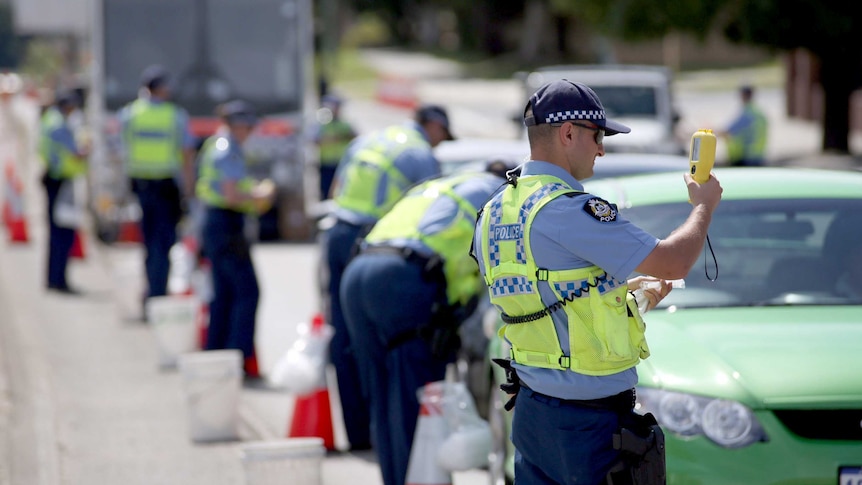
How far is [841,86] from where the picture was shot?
29422mm

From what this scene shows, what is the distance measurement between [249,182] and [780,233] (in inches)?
181

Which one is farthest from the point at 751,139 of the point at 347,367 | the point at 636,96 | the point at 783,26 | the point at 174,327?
the point at 347,367

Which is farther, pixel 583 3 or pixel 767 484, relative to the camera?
pixel 583 3

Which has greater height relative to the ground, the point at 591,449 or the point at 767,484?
the point at 591,449

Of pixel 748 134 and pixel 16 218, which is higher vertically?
pixel 748 134

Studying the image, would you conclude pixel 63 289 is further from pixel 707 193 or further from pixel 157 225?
pixel 707 193

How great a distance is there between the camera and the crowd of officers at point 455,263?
404cm

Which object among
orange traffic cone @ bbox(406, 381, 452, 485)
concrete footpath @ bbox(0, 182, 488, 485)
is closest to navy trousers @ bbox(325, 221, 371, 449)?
concrete footpath @ bbox(0, 182, 488, 485)

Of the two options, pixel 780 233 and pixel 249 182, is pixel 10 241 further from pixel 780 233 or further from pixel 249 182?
pixel 780 233

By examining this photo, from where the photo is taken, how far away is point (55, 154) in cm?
1473

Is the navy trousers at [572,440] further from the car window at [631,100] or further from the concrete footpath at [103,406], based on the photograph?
the car window at [631,100]

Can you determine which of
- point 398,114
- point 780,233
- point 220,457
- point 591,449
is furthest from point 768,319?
point 398,114

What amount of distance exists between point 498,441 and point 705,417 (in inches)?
73.8

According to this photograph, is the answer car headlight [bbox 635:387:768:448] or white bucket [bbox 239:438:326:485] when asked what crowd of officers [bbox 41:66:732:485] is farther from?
car headlight [bbox 635:387:768:448]
